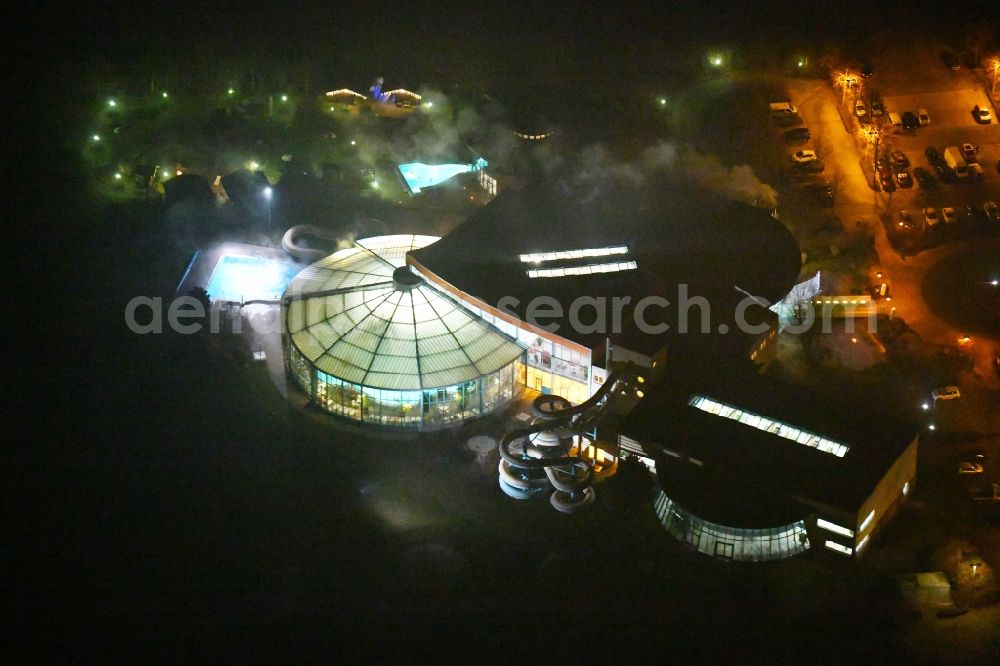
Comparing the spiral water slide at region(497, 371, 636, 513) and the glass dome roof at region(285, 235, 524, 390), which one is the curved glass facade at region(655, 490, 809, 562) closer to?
the spiral water slide at region(497, 371, 636, 513)

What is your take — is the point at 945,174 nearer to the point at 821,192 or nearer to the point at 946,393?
the point at 821,192

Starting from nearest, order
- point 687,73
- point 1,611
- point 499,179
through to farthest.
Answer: point 1,611 → point 499,179 → point 687,73

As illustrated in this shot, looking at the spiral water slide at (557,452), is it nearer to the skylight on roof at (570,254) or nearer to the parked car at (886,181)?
the skylight on roof at (570,254)

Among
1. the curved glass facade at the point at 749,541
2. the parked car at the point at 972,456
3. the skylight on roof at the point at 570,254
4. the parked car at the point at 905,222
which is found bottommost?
the curved glass facade at the point at 749,541

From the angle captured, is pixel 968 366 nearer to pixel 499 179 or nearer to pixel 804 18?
pixel 499 179

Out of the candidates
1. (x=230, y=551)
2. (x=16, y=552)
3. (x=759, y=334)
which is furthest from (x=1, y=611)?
(x=759, y=334)

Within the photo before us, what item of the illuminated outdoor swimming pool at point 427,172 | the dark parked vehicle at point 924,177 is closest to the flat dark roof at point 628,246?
the illuminated outdoor swimming pool at point 427,172
